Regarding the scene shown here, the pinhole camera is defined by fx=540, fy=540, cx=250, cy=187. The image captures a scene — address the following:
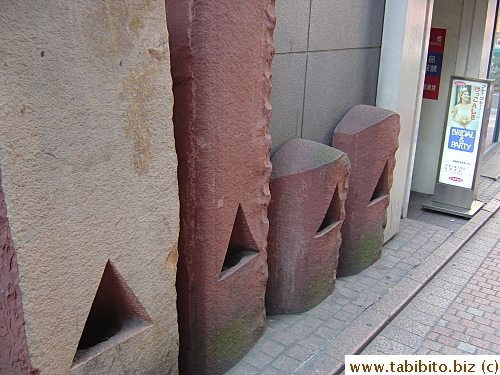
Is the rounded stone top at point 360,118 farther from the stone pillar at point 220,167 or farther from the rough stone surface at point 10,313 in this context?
the rough stone surface at point 10,313

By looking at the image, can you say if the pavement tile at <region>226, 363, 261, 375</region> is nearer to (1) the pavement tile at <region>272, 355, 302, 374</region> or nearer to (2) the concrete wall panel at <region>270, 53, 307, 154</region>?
(1) the pavement tile at <region>272, 355, 302, 374</region>

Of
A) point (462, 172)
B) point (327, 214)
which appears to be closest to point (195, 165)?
point (327, 214)

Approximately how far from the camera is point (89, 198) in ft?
8.64

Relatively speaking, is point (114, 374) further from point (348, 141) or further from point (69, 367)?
point (348, 141)

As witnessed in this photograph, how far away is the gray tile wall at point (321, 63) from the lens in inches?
187

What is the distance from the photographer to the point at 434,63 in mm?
8352

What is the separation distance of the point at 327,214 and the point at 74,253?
290cm

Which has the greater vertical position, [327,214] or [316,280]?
[327,214]

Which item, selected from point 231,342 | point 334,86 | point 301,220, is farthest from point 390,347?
point 334,86

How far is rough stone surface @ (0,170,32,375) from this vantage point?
2355mm

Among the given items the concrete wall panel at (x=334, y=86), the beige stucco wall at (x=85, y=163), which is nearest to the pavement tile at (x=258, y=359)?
the beige stucco wall at (x=85, y=163)

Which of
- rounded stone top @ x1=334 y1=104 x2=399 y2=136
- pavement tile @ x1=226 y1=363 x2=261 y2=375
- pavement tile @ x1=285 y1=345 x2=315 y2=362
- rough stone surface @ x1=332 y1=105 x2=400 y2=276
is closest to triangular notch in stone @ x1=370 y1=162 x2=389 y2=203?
rough stone surface @ x1=332 y1=105 x2=400 y2=276

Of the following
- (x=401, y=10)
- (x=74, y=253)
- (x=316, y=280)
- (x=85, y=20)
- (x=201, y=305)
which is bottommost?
(x=316, y=280)

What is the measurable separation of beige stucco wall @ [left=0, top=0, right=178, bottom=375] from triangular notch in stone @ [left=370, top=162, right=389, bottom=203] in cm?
323
